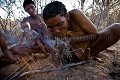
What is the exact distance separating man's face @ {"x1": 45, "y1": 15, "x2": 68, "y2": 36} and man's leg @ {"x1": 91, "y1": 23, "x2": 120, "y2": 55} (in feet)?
1.78

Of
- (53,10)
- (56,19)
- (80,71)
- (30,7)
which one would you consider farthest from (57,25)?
(30,7)

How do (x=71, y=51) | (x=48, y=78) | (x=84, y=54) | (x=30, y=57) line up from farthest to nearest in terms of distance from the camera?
(x=30, y=57), (x=84, y=54), (x=71, y=51), (x=48, y=78)

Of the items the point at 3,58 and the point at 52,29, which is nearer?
the point at 52,29

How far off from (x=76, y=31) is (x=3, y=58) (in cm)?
101

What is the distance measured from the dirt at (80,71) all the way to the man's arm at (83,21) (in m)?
0.40

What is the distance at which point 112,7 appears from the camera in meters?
6.73

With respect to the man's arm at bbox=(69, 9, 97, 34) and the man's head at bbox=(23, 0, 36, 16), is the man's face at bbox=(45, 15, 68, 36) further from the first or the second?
the man's head at bbox=(23, 0, 36, 16)

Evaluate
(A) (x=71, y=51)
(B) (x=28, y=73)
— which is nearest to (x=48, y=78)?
(B) (x=28, y=73)

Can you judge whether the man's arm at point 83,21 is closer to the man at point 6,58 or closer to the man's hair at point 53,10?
the man's hair at point 53,10

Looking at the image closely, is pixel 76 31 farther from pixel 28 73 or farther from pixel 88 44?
pixel 28 73

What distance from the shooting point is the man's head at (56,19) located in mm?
2711

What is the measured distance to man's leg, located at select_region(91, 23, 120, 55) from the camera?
3000mm

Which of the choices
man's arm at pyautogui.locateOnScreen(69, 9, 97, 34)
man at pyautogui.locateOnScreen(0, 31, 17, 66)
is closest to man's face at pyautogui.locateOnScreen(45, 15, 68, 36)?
man's arm at pyautogui.locateOnScreen(69, 9, 97, 34)

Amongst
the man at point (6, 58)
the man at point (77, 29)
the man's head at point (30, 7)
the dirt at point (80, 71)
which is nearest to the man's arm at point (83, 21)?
the man at point (77, 29)
